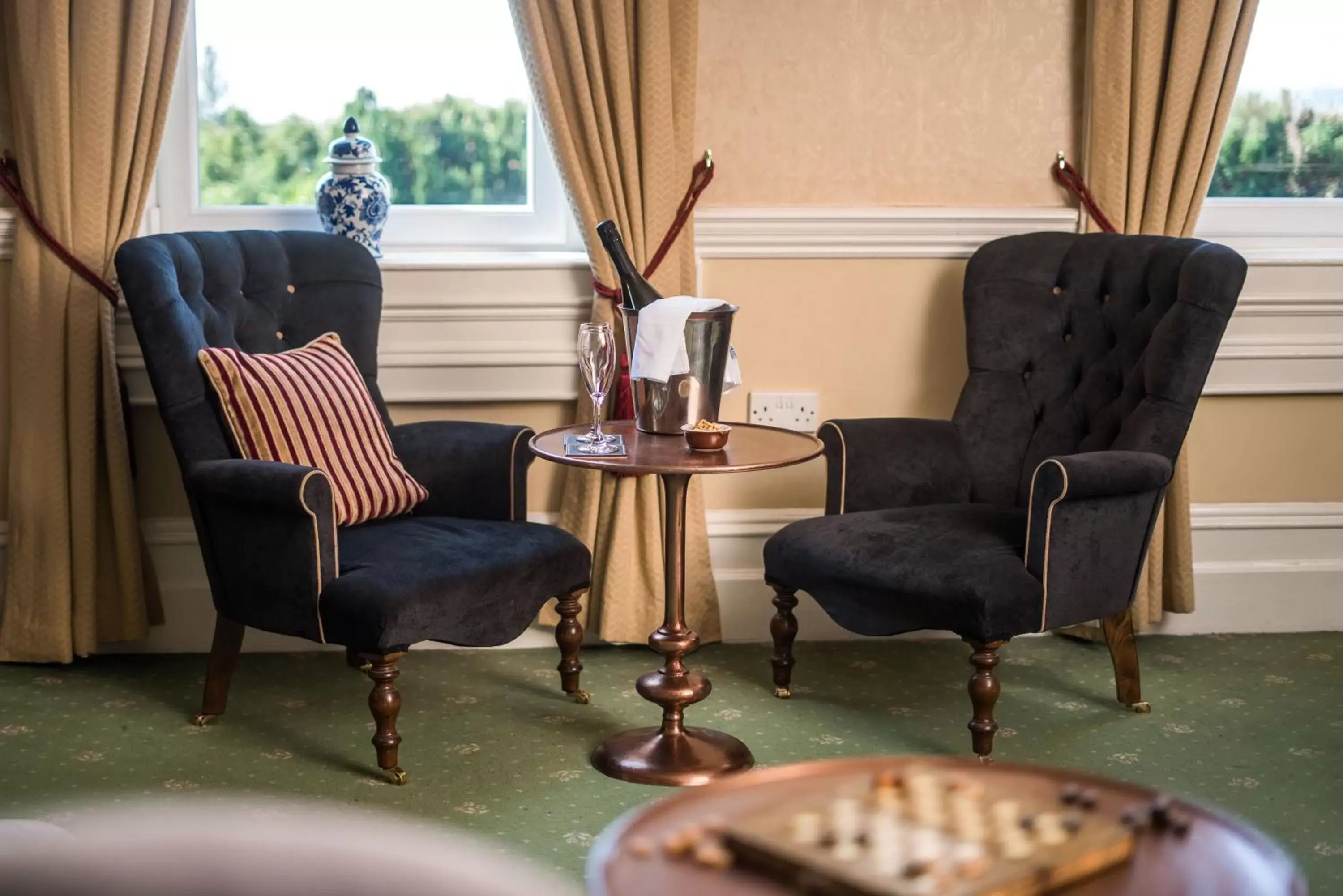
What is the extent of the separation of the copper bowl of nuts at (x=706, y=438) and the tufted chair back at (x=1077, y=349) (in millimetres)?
842

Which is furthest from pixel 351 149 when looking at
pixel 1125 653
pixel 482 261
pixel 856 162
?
pixel 1125 653

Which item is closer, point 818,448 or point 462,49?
point 818,448

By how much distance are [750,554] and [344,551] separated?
1.20m

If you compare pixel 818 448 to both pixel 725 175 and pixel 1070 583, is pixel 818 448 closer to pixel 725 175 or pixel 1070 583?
pixel 1070 583

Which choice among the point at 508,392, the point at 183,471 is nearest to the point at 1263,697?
the point at 508,392

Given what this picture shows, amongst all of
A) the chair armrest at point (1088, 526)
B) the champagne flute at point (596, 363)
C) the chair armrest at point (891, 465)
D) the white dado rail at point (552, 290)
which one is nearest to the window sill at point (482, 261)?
the white dado rail at point (552, 290)

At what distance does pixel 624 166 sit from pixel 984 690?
147 centimetres

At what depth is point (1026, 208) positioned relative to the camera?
12.0 feet

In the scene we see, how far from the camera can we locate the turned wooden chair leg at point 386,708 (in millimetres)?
2732

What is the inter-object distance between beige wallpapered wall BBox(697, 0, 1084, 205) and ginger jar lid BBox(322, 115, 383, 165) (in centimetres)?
79

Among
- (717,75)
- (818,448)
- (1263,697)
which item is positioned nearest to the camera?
(818,448)

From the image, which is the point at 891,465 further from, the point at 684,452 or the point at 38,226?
the point at 38,226

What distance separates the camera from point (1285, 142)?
3.90m

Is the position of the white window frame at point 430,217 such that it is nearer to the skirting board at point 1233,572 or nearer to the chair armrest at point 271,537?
the skirting board at point 1233,572
